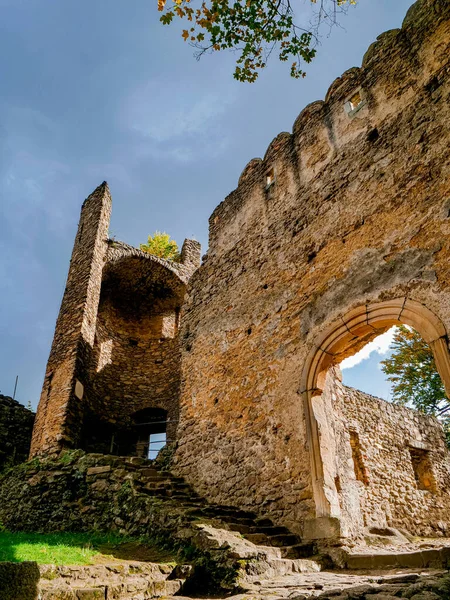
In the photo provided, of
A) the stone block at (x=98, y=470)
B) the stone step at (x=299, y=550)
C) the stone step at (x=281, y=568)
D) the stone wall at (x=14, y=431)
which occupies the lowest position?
the stone step at (x=281, y=568)

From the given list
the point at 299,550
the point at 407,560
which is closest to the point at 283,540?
the point at 299,550

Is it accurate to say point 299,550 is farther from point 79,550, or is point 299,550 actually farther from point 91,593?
point 91,593

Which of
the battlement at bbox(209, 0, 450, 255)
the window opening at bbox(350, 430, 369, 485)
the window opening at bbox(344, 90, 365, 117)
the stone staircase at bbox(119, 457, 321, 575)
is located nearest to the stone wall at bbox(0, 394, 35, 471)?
the stone staircase at bbox(119, 457, 321, 575)

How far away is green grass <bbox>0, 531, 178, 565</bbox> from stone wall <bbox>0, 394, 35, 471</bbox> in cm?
697

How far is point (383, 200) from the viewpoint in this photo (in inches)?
243

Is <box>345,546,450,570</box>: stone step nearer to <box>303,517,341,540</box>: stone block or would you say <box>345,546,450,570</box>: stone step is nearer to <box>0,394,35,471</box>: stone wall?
<box>303,517,341,540</box>: stone block

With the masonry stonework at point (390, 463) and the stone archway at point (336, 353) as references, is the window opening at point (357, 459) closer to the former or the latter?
the masonry stonework at point (390, 463)

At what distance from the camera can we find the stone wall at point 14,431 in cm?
1157

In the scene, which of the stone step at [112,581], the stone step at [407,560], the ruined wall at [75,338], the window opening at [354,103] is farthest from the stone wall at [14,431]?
the window opening at [354,103]

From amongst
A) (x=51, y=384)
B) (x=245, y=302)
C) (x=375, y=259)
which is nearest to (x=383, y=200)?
(x=375, y=259)

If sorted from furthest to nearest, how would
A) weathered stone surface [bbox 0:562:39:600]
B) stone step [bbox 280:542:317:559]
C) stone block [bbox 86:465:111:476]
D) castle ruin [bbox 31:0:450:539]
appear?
stone block [bbox 86:465:111:476], castle ruin [bbox 31:0:450:539], stone step [bbox 280:542:317:559], weathered stone surface [bbox 0:562:39:600]

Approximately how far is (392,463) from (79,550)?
22.9ft

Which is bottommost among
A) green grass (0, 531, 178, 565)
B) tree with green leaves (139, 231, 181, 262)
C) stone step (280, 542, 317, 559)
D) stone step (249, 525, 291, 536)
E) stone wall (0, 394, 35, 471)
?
stone step (280, 542, 317, 559)

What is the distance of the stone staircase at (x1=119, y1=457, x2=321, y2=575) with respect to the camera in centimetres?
461
